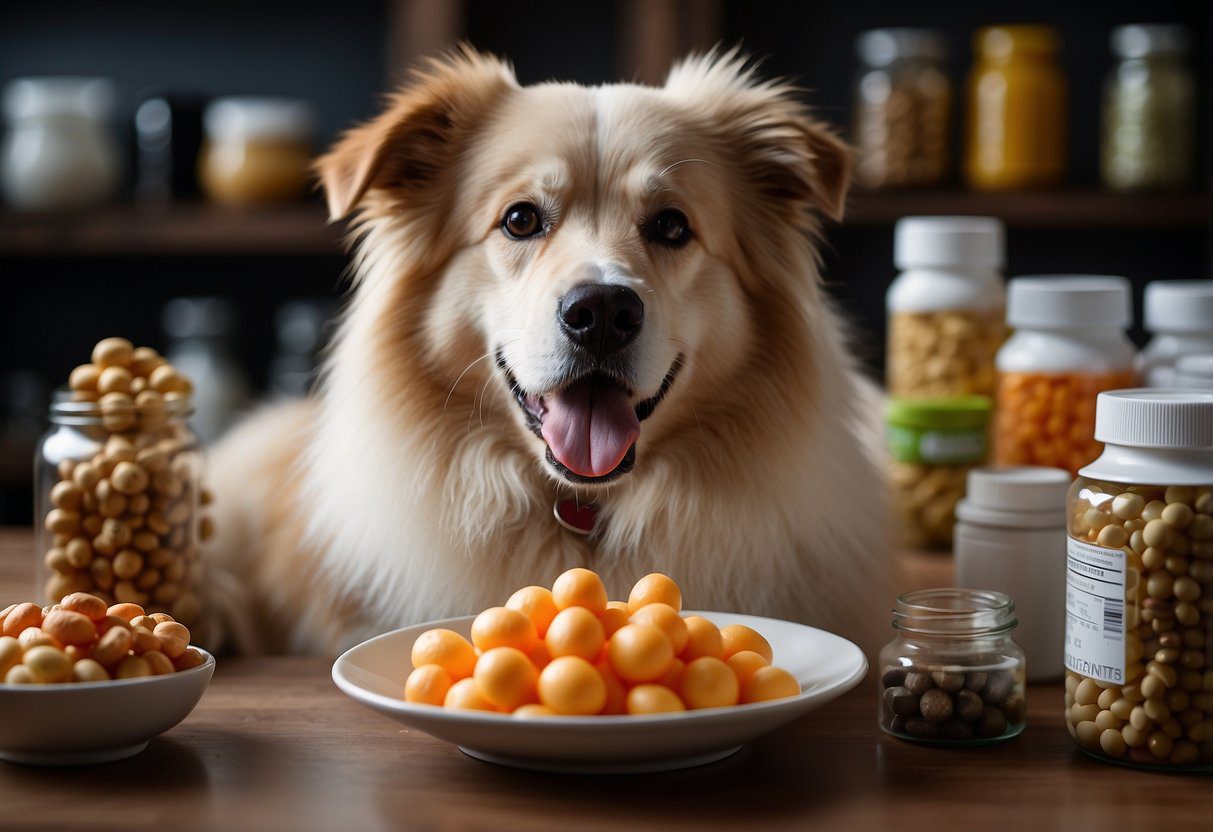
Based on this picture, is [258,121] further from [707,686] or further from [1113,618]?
[1113,618]

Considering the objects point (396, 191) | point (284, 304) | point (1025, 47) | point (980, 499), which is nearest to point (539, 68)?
point (284, 304)

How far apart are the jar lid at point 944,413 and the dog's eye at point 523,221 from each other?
61cm

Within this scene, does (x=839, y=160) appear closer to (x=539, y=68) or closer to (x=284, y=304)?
(x=539, y=68)

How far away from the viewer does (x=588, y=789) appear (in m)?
0.94

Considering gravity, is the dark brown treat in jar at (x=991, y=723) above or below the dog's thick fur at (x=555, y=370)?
below

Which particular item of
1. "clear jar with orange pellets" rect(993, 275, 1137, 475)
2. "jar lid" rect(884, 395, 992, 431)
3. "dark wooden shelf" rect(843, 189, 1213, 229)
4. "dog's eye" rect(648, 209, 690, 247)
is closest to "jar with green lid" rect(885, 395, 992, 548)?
"jar lid" rect(884, 395, 992, 431)

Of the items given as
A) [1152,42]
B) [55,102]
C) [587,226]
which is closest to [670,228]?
[587,226]

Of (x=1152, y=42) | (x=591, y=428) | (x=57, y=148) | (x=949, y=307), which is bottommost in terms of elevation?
(x=591, y=428)

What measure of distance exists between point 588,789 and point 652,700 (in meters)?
0.10

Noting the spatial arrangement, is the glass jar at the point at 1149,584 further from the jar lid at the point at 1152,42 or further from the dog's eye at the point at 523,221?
the jar lid at the point at 1152,42

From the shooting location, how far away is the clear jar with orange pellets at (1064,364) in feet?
4.99

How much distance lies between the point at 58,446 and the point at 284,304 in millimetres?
2010

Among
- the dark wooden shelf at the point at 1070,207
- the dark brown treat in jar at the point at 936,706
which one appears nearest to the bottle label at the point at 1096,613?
the dark brown treat in jar at the point at 936,706

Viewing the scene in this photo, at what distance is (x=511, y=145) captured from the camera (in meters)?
1.43
